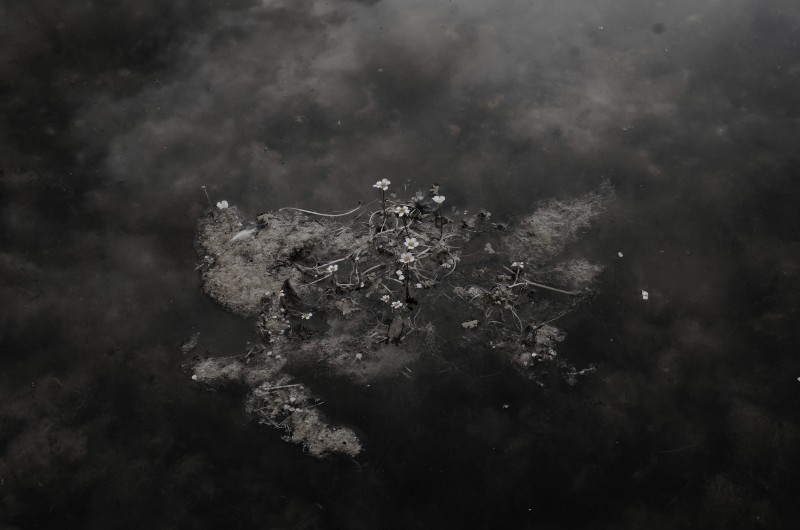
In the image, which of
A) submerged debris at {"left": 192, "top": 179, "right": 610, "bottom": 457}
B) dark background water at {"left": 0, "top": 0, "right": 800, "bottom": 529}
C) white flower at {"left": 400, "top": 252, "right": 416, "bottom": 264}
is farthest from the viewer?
white flower at {"left": 400, "top": 252, "right": 416, "bottom": 264}

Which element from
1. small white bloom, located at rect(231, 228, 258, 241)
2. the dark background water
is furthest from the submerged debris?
the dark background water

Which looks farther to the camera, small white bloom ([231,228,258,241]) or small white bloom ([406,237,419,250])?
small white bloom ([231,228,258,241])

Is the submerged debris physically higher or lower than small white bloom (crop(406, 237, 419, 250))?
lower

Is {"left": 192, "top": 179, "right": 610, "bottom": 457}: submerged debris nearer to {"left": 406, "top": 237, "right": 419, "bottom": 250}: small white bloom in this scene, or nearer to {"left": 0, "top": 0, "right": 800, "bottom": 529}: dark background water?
{"left": 406, "top": 237, "right": 419, "bottom": 250}: small white bloom

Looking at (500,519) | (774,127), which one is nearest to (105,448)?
(500,519)

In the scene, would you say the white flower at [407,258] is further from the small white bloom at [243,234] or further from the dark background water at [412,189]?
the small white bloom at [243,234]

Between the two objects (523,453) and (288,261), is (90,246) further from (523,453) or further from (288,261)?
(523,453)

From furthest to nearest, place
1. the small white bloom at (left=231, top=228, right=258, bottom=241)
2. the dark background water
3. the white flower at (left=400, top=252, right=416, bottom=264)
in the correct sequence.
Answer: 1. the small white bloom at (left=231, top=228, right=258, bottom=241)
2. the white flower at (left=400, top=252, right=416, bottom=264)
3. the dark background water
